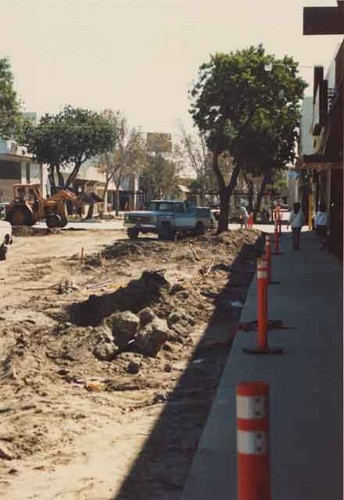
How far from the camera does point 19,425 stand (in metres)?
7.03

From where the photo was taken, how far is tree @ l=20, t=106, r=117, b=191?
6378 cm

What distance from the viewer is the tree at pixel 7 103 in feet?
136

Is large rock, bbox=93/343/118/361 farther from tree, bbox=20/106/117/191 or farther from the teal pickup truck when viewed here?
tree, bbox=20/106/117/191

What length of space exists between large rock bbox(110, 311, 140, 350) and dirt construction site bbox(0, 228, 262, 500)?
0.05ft

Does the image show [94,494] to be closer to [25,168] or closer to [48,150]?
[48,150]

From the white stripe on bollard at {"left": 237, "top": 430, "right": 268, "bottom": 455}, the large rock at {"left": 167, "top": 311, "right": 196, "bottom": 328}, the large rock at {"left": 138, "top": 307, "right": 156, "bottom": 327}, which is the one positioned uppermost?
the white stripe on bollard at {"left": 237, "top": 430, "right": 268, "bottom": 455}

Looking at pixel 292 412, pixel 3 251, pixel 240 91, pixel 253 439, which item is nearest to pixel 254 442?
pixel 253 439

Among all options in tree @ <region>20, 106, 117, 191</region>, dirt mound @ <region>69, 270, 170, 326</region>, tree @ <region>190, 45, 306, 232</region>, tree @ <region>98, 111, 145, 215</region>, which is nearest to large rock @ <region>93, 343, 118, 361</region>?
dirt mound @ <region>69, 270, 170, 326</region>

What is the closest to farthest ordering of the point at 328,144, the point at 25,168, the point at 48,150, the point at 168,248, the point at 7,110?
the point at 328,144
the point at 168,248
the point at 7,110
the point at 48,150
the point at 25,168

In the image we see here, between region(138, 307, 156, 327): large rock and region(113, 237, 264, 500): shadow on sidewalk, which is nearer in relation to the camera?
region(113, 237, 264, 500): shadow on sidewalk

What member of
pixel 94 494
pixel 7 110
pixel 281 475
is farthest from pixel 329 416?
pixel 7 110

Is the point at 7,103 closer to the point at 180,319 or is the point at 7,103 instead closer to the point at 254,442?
the point at 180,319

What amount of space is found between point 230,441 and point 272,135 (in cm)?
4371

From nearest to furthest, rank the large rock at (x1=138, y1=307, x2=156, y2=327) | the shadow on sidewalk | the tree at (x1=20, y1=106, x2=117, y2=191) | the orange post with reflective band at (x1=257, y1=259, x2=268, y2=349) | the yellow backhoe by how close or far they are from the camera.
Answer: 1. the shadow on sidewalk
2. the orange post with reflective band at (x1=257, y1=259, x2=268, y2=349)
3. the large rock at (x1=138, y1=307, x2=156, y2=327)
4. the yellow backhoe
5. the tree at (x1=20, y1=106, x2=117, y2=191)
